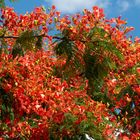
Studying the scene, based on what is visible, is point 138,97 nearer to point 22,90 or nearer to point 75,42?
point 22,90

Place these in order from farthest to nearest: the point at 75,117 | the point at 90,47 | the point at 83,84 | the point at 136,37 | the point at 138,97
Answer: the point at 136,37, the point at 83,84, the point at 138,97, the point at 75,117, the point at 90,47

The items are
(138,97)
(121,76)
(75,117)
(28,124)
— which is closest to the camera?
(75,117)

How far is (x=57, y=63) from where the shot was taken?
11695 millimetres

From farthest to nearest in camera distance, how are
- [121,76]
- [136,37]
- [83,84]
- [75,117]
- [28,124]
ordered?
[136,37]
[121,76]
[83,84]
[28,124]
[75,117]

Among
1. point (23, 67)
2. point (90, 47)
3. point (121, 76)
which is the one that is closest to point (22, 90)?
point (23, 67)

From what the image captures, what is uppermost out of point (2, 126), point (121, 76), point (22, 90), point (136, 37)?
point (136, 37)

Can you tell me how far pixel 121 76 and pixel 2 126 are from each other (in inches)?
224

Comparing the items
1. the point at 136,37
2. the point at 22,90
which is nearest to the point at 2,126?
the point at 22,90

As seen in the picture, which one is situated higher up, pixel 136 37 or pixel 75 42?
pixel 136 37

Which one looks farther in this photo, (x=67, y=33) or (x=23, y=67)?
(x=23, y=67)

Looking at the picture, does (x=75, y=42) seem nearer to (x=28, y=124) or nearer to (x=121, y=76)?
(x=28, y=124)

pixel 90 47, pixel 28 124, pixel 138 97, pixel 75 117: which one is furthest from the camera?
pixel 138 97

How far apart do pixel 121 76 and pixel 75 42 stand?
7.18 meters

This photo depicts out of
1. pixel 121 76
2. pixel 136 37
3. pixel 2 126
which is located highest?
pixel 136 37
